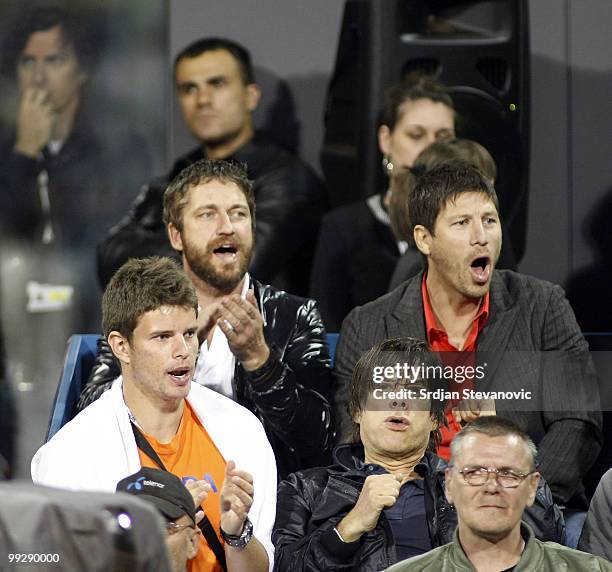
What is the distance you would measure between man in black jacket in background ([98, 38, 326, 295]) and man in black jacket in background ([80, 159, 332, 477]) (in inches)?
42.5

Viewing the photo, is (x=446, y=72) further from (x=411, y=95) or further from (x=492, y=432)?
(x=492, y=432)

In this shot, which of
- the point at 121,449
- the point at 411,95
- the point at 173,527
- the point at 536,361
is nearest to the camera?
the point at 173,527

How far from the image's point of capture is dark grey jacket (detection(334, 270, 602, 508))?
3160 millimetres

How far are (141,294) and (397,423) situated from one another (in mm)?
599

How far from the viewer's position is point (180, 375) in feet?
9.56

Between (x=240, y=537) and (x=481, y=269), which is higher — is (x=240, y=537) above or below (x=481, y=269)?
below

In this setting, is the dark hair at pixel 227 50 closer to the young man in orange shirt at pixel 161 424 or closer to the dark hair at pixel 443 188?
the dark hair at pixel 443 188

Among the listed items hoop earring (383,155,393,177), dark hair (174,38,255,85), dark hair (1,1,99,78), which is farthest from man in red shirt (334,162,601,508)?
dark hair (1,1,99,78)

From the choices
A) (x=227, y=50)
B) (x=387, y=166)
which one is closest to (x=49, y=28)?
(x=227, y=50)

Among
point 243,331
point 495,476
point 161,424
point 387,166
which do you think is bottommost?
point 495,476

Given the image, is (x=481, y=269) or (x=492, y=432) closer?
(x=492, y=432)

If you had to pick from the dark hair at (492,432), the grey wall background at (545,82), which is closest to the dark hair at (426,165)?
the grey wall background at (545,82)

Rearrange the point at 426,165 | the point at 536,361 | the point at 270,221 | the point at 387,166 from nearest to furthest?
the point at 536,361 < the point at 426,165 < the point at 387,166 < the point at 270,221

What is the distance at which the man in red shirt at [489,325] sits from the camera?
3.18m
